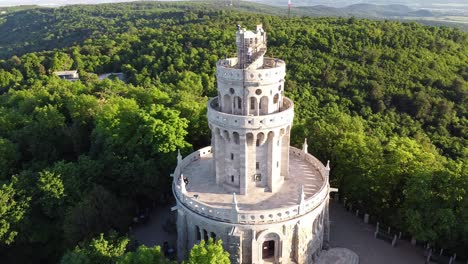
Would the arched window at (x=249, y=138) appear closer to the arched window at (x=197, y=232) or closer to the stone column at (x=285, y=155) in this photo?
the stone column at (x=285, y=155)

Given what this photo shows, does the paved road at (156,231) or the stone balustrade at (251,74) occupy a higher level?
the stone balustrade at (251,74)

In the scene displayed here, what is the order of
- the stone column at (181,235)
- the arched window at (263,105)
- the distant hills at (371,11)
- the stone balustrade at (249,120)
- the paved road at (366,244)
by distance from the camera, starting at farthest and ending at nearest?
1. the distant hills at (371,11)
2. the paved road at (366,244)
3. the stone column at (181,235)
4. the arched window at (263,105)
5. the stone balustrade at (249,120)

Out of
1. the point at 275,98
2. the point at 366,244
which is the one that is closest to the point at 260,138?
the point at 275,98

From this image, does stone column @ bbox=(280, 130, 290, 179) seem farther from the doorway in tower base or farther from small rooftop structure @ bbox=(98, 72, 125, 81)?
small rooftop structure @ bbox=(98, 72, 125, 81)

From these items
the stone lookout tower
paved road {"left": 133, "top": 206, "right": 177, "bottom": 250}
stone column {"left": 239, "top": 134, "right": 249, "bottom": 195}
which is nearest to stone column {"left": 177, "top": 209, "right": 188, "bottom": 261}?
the stone lookout tower

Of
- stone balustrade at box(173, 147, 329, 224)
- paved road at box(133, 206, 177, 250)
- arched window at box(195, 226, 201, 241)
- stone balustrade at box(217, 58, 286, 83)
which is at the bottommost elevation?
paved road at box(133, 206, 177, 250)

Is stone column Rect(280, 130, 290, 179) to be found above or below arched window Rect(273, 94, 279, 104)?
below

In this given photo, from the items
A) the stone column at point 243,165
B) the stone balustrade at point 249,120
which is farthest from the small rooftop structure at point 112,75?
the stone column at point 243,165

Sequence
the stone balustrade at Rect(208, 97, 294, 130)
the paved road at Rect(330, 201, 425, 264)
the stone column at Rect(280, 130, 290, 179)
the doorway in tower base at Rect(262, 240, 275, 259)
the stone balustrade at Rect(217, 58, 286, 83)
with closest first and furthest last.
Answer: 1. the stone balustrade at Rect(217, 58, 286, 83)
2. the stone balustrade at Rect(208, 97, 294, 130)
3. the doorway in tower base at Rect(262, 240, 275, 259)
4. the stone column at Rect(280, 130, 290, 179)
5. the paved road at Rect(330, 201, 425, 264)

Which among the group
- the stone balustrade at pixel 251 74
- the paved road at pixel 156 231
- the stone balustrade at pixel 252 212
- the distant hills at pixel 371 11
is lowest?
the paved road at pixel 156 231
